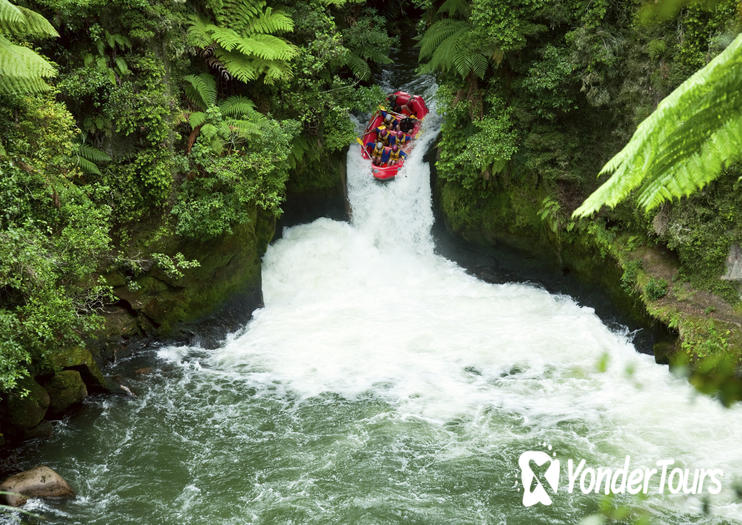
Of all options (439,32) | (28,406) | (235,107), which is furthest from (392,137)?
(28,406)

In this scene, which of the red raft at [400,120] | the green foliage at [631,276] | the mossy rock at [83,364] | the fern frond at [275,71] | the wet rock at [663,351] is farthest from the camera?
the red raft at [400,120]

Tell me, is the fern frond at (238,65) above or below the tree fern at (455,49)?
below

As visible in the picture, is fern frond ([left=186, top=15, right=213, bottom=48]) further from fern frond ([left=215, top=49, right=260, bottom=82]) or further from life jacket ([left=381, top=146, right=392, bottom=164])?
life jacket ([left=381, top=146, right=392, bottom=164])

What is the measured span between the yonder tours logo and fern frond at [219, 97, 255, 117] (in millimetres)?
7642

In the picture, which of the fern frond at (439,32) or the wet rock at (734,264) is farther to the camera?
the fern frond at (439,32)

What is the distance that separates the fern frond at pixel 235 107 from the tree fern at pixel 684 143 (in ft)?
35.0

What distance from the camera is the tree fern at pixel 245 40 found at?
10.8m

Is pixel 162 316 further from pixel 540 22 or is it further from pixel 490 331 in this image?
pixel 540 22

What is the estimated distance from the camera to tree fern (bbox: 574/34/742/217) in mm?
1072

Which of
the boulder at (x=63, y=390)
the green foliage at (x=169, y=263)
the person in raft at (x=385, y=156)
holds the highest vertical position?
the person in raft at (x=385, y=156)

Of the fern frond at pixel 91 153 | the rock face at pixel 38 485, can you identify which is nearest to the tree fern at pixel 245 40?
the fern frond at pixel 91 153

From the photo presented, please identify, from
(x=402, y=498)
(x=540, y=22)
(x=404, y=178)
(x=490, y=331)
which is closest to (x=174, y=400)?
(x=402, y=498)

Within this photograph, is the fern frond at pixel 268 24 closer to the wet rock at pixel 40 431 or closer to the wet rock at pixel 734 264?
the wet rock at pixel 40 431

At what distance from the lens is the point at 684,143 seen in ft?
3.74
